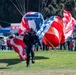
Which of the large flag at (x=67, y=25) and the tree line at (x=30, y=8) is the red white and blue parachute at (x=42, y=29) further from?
the tree line at (x=30, y=8)

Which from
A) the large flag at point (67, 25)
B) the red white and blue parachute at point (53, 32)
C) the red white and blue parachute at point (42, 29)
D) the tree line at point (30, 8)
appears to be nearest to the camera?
the red white and blue parachute at point (42, 29)

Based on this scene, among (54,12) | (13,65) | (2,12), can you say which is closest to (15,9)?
(2,12)

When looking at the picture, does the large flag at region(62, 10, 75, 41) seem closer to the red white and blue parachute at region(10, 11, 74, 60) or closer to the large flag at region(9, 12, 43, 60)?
the red white and blue parachute at region(10, 11, 74, 60)

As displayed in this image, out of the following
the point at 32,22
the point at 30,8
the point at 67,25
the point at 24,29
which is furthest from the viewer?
the point at 30,8

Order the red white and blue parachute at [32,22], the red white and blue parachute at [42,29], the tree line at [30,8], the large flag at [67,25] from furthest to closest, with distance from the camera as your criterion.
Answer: the tree line at [30,8], the large flag at [67,25], the red white and blue parachute at [32,22], the red white and blue parachute at [42,29]

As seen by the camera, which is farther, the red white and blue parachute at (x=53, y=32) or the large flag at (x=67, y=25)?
the large flag at (x=67, y=25)

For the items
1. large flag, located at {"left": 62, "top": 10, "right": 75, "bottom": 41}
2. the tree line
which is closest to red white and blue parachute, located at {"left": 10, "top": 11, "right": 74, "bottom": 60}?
large flag, located at {"left": 62, "top": 10, "right": 75, "bottom": 41}

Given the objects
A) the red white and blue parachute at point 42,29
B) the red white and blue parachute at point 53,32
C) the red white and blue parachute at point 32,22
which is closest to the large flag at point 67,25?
the red white and blue parachute at point 42,29

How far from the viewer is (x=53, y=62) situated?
22.5m

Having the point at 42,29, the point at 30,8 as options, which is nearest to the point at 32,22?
the point at 42,29

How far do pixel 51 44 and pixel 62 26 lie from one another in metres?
1.40

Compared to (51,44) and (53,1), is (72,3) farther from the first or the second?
(51,44)

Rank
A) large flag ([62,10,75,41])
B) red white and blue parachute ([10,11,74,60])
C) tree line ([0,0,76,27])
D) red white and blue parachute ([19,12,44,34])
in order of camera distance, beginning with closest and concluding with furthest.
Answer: red white and blue parachute ([10,11,74,60]), red white and blue parachute ([19,12,44,34]), large flag ([62,10,75,41]), tree line ([0,0,76,27])

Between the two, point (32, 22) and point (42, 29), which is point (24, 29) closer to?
point (32, 22)
